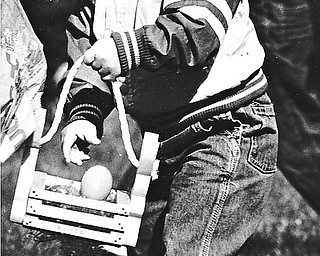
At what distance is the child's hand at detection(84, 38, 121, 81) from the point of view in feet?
2.75

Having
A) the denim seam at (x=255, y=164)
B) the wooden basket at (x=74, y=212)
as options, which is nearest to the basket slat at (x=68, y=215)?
the wooden basket at (x=74, y=212)

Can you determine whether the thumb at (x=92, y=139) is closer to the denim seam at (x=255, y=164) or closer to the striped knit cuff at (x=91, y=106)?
the striped knit cuff at (x=91, y=106)

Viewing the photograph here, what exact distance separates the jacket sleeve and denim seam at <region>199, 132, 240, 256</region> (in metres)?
0.16

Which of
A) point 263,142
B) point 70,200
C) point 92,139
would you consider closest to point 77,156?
point 92,139

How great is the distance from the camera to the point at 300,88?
137 cm

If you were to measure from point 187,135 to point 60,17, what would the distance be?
11.8 inches

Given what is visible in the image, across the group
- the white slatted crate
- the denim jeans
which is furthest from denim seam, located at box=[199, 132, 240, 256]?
the white slatted crate

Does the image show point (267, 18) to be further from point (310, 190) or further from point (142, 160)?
point (142, 160)

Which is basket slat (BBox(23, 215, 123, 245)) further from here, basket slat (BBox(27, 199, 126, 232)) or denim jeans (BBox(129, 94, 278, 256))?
denim jeans (BBox(129, 94, 278, 256))

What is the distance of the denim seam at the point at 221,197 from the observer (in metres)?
0.98

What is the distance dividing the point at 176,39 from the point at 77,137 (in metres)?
0.23

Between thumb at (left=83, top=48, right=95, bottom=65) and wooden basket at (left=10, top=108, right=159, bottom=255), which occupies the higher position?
thumb at (left=83, top=48, right=95, bottom=65)

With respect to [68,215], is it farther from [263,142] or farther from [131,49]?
[263,142]

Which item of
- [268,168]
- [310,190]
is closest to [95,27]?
[268,168]
